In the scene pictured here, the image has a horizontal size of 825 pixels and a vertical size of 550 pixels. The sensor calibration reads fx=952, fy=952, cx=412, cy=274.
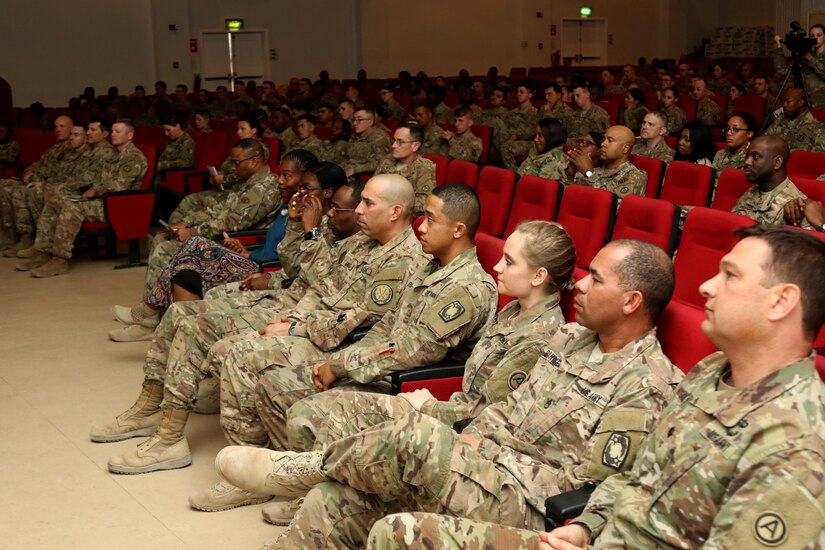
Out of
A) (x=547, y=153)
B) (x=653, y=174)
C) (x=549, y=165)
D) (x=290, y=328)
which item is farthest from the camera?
(x=547, y=153)

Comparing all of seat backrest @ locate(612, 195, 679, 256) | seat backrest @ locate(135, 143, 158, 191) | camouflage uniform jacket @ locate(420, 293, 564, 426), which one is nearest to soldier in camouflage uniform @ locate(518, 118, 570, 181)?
seat backrest @ locate(612, 195, 679, 256)

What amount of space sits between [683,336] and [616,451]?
42 centimetres

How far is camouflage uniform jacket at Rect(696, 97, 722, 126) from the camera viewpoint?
10875 mm

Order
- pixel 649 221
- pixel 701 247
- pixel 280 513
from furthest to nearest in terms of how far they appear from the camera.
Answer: pixel 649 221 → pixel 701 247 → pixel 280 513

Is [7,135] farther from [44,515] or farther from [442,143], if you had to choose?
[44,515]

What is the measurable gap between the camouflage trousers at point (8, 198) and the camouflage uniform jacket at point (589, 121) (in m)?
5.42

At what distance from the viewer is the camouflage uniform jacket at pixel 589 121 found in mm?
10031

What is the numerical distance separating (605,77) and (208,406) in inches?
485

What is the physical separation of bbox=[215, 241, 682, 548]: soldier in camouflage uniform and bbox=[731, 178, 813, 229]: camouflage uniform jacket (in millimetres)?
2503

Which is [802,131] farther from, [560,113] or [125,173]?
[125,173]

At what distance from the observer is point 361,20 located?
63.4 ft

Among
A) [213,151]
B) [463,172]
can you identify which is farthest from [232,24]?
[463,172]

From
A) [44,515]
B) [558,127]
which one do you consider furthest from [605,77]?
[44,515]

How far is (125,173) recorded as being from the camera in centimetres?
731
